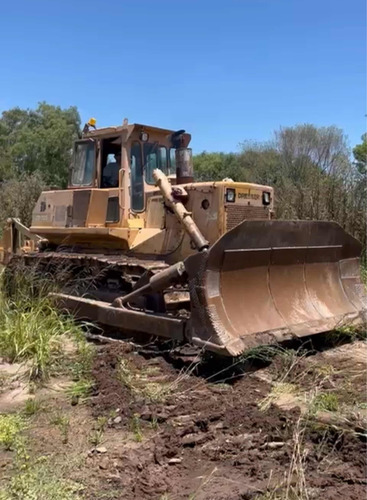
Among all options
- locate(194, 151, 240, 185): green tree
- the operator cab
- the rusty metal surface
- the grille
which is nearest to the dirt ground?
the rusty metal surface

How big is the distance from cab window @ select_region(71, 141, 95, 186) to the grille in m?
2.52

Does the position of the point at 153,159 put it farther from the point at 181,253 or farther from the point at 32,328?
the point at 32,328

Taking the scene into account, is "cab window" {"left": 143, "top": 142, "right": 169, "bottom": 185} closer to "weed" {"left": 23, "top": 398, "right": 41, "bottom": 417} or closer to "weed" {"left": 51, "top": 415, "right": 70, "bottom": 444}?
"weed" {"left": 23, "top": 398, "right": 41, "bottom": 417}

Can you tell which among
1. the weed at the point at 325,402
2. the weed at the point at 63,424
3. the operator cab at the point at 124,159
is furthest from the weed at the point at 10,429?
the operator cab at the point at 124,159

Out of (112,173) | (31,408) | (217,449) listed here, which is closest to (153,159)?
(112,173)

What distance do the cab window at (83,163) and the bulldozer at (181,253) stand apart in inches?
0.7

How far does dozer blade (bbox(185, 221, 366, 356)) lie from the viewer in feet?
18.4

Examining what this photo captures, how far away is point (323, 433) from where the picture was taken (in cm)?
387

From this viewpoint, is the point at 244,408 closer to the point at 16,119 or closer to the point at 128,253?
the point at 128,253

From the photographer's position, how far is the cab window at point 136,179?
7.89 m

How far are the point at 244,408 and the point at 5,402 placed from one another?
207cm

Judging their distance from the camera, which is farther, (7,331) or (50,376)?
(7,331)

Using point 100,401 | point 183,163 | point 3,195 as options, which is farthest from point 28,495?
point 3,195

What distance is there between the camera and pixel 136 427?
4.18 metres
